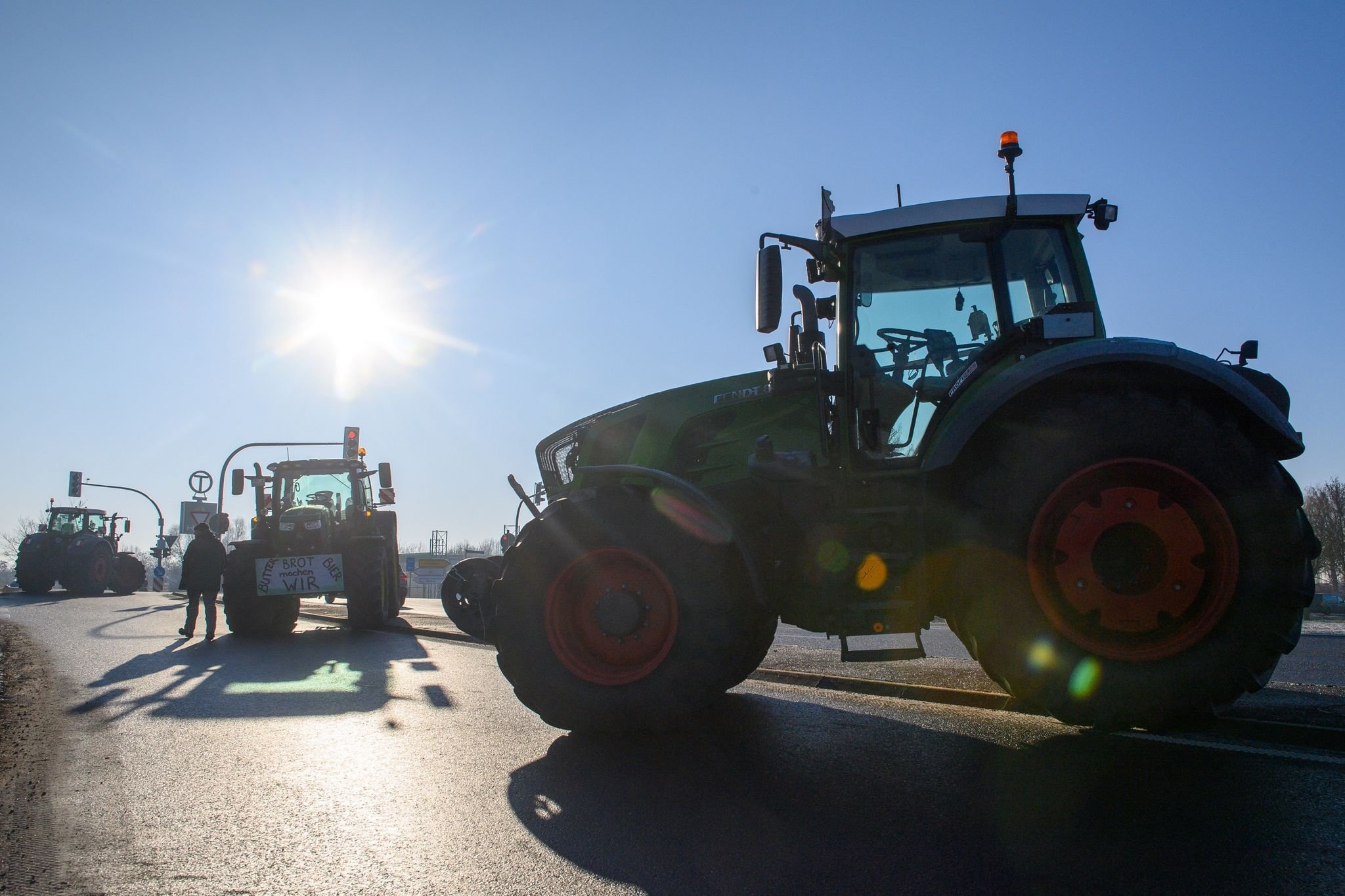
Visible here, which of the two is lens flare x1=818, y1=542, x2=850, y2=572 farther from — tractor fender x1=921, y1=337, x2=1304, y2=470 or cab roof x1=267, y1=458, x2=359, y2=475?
cab roof x1=267, y1=458, x2=359, y2=475

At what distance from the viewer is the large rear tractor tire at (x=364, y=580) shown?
1226cm

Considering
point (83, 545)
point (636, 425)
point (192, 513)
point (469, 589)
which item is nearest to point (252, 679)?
point (469, 589)

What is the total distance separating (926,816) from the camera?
9.78 feet

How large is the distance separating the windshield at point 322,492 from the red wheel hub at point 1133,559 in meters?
12.8

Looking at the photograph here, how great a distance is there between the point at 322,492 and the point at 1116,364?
13.2 metres

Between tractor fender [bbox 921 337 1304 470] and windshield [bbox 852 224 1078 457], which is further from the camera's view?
windshield [bbox 852 224 1078 457]

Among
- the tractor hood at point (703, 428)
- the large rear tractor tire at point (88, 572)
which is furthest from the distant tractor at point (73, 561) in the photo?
the tractor hood at point (703, 428)

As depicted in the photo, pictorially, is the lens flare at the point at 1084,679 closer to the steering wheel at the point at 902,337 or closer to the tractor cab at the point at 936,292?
the tractor cab at the point at 936,292

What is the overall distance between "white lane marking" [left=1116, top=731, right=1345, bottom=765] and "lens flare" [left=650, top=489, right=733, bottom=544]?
84.2 inches

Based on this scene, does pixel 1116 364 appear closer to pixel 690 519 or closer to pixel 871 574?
pixel 871 574

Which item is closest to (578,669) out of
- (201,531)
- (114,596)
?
(201,531)

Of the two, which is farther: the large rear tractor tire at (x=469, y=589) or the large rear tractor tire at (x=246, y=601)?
the large rear tractor tire at (x=246, y=601)

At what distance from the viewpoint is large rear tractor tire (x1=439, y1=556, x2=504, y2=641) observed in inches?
208

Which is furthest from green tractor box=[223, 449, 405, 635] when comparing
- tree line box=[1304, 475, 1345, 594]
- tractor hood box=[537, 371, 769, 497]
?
tree line box=[1304, 475, 1345, 594]
